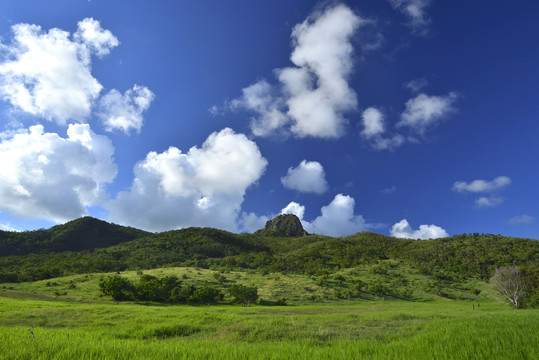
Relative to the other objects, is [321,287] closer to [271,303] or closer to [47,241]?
[271,303]

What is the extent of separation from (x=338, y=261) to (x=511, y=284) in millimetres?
80565

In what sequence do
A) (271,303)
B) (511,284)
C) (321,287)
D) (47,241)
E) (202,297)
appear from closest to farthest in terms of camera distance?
1. (511,284)
2. (271,303)
3. (202,297)
4. (321,287)
5. (47,241)

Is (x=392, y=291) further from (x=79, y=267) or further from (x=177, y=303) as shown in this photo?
(x=79, y=267)

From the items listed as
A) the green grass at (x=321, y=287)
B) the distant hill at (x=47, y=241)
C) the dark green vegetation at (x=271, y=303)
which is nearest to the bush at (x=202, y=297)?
the dark green vegetation at (x=271, y=303)

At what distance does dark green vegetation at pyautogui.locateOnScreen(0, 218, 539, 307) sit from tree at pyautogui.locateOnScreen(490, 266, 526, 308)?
1.50 meters

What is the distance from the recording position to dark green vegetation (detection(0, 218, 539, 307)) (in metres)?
79.4

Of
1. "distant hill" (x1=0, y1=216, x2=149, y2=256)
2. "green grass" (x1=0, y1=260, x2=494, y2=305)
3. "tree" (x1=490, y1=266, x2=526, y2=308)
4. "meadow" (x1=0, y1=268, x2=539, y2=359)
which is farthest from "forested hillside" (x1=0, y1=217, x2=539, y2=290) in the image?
"meadow" (x1=0, y1=268, x2=539, y2=359)

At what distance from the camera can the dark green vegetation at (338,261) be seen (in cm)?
7944


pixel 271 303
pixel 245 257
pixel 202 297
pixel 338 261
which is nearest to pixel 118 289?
pixel 202 297

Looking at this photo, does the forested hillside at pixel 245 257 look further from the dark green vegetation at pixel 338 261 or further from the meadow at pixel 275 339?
the meadow at pixel 275 339

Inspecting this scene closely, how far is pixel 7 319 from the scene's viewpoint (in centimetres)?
2292

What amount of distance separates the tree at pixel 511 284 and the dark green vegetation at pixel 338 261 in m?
1.50

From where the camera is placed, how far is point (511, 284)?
53.2 metres

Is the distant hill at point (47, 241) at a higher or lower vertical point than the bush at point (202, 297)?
higher
